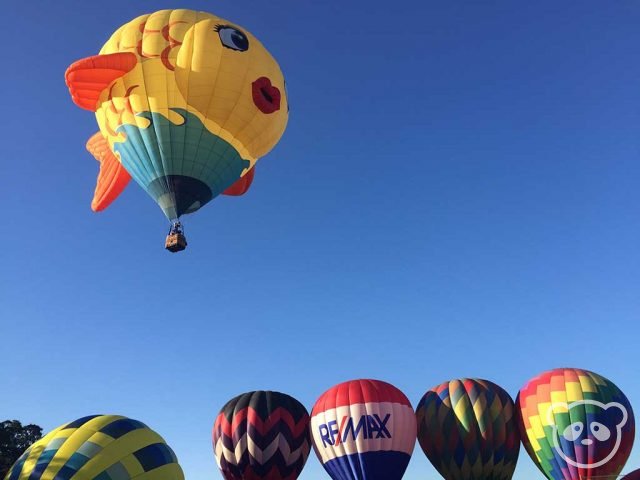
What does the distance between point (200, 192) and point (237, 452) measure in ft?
31.0

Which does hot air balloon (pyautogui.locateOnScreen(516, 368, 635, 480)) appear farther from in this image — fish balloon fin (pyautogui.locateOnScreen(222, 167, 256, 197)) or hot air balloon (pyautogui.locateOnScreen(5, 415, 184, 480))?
fish balloon fin (pyautogui.locateOnScreen(222, 167, 256, 197))

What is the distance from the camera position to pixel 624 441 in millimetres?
18656

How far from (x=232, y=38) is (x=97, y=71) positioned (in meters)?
4.32

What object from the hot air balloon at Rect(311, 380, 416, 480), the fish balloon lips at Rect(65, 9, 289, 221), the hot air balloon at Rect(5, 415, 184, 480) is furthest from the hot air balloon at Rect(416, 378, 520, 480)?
the fish balloon lips at Rect(65, 9, 289, 221)

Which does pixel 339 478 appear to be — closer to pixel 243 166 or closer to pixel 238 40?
pixel 243 166

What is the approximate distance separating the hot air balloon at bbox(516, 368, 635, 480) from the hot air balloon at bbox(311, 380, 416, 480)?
14.0 feet

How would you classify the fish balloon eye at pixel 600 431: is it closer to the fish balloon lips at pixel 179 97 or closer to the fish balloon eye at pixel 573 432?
the fish balloon eye at pixel 573 432

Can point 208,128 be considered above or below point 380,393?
above

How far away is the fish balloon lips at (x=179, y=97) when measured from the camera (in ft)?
57.1

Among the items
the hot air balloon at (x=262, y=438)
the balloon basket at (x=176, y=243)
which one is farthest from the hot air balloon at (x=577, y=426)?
the balloon basket at (x=176, y=243)

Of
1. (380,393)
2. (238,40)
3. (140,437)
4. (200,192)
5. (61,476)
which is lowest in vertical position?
(61,476)

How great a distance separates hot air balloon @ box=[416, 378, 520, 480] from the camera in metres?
19.4

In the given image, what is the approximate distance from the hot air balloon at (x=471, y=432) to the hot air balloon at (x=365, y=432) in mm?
913

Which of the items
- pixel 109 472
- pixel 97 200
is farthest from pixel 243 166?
pixel 109 472
